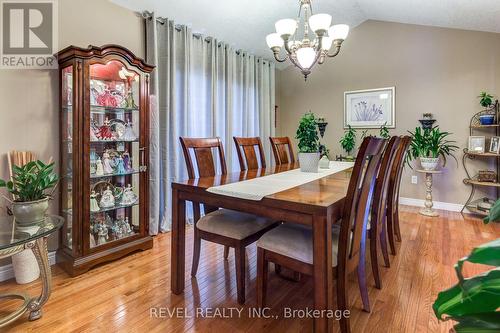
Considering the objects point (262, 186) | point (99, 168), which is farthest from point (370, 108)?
point (99, 168)

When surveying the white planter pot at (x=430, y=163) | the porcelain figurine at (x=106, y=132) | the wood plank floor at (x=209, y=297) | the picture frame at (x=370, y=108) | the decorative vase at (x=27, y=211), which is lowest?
the wood plank floor at (x=209, y=297)

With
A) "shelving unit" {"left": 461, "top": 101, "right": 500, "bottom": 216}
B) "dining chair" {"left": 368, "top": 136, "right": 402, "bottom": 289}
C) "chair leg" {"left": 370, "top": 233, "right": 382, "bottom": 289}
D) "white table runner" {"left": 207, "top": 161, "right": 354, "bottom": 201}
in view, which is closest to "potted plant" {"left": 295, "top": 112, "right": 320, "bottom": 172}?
"white table runner" {"left": 207, "top": 161, "right": 354, "bottom": 201}

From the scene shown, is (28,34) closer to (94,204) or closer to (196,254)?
(94,204)

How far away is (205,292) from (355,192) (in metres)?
1.27

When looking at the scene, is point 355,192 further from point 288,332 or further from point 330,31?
point 330,31

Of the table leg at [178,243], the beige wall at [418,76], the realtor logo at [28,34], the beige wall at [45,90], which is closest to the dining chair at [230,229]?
the table leg at [178,243]

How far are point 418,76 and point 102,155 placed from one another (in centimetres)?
441

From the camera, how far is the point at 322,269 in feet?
4.43

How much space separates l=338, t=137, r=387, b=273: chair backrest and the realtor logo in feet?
8.36

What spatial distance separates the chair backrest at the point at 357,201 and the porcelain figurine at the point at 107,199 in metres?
2.08

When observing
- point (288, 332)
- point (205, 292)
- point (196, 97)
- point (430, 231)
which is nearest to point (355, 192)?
point (288, 332)

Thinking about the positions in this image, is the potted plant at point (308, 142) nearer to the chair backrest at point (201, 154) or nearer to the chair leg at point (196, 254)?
the chair backrest at point (201, 154)

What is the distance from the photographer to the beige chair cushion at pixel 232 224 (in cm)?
187

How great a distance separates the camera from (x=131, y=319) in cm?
168
